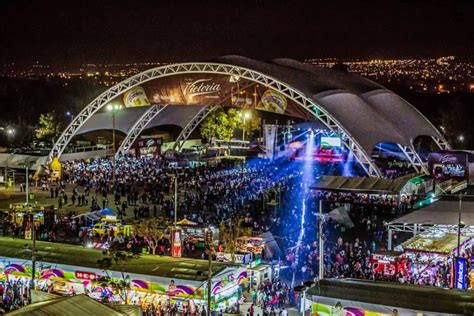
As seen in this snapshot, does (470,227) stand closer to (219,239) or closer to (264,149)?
(219,239)

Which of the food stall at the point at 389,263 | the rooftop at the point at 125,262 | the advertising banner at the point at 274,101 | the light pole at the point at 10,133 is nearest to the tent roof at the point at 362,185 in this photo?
the advertising banner at the point at 274,101

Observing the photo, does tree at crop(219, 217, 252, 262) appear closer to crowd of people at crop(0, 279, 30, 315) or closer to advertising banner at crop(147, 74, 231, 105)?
crowd of people at crop(0, 279, 30, 315)

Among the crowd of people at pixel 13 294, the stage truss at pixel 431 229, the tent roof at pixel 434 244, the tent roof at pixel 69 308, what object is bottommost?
the crowd of people at pixel 13 294

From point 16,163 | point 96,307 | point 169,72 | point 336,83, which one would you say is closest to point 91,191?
point 169,72

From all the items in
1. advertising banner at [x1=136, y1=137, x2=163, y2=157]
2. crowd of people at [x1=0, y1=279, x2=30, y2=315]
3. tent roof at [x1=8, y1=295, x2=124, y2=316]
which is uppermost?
advertising banner at [x1=136, y1=137, x2=163, y2=157]

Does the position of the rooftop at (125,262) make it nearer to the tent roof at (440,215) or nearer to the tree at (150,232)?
the tree at (150,232)

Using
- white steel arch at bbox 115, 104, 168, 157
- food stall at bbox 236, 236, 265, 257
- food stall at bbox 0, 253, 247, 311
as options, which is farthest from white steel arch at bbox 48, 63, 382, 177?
food stall at bbox 0, 253, 247, 311
